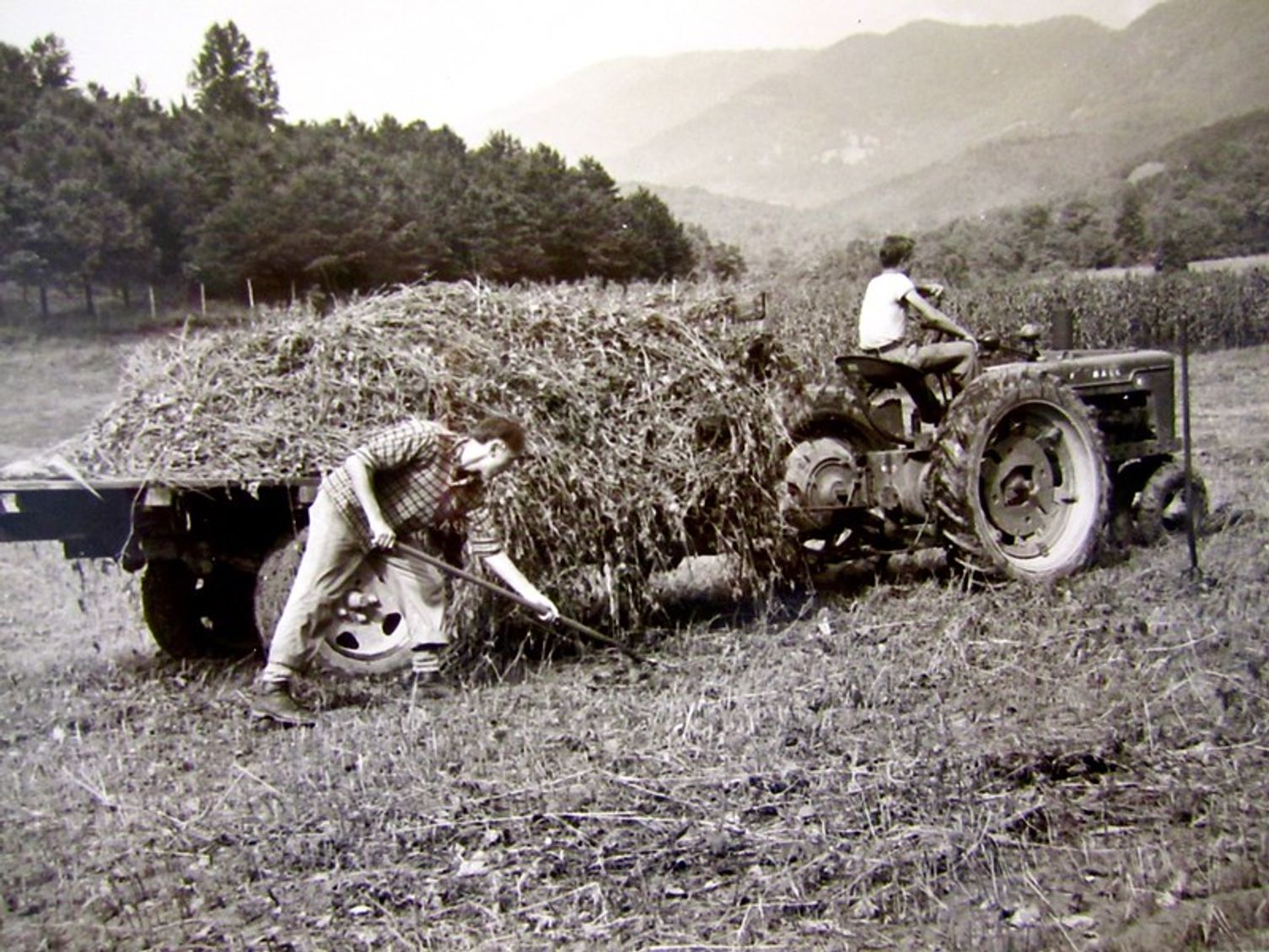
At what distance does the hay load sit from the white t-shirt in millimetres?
944

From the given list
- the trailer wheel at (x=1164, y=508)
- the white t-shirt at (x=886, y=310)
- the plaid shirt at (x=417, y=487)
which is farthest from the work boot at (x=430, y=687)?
the trailer wheel at (x=1164, y=508)

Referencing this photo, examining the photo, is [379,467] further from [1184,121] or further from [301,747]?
[1184,121]

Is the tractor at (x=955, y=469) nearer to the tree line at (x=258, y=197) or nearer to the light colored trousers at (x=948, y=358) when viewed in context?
the light colored trousers at (x=948, y=358)

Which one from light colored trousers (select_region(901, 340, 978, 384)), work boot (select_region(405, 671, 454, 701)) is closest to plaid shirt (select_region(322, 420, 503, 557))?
work boot (select_region(405, 671, 454, 701))

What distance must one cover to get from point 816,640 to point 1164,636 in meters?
1.67

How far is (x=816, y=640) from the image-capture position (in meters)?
6.45

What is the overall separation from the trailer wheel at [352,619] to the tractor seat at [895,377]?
296cm

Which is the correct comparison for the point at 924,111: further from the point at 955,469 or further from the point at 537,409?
the point at 537,409

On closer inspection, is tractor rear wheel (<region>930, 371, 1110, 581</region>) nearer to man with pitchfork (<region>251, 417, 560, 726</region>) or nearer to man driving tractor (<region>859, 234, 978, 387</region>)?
man driving tractor (<region>859, 234, 978, 387</region>)

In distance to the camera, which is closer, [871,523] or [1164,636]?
[1164,636]

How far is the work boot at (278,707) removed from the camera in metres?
5.38

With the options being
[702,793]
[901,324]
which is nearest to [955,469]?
[901,324]

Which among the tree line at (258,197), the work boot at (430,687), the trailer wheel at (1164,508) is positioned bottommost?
the work boot at (430,687)

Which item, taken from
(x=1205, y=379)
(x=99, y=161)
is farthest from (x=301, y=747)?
(x=1205, y=379)
